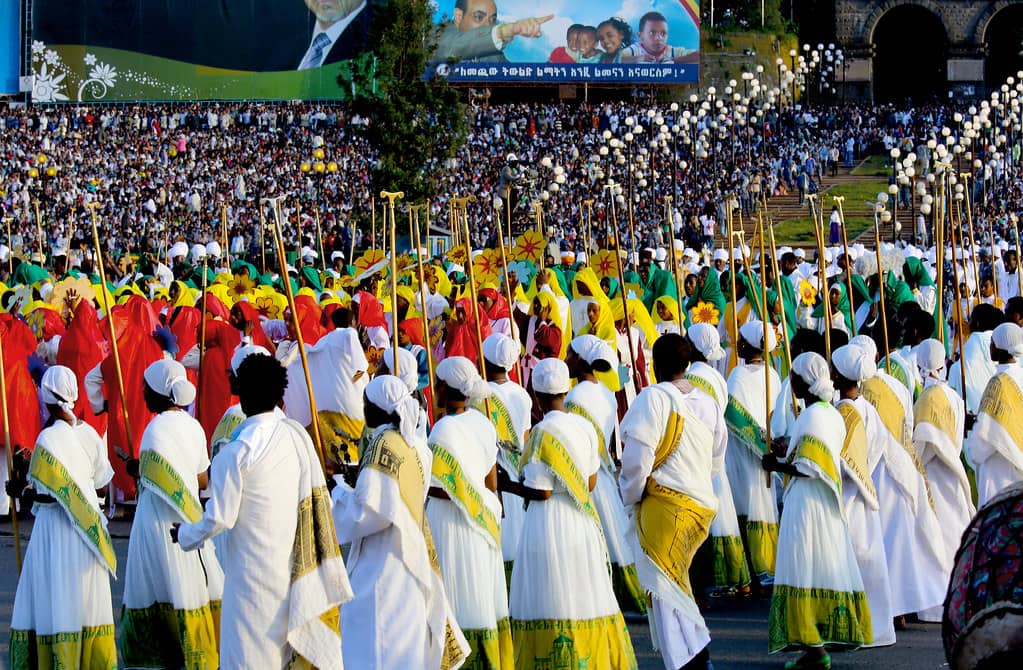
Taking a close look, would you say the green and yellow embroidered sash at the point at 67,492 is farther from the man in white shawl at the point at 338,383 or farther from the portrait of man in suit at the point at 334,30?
the portrait of man in suit at the point at 334,30

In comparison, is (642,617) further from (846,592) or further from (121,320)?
(121,320)

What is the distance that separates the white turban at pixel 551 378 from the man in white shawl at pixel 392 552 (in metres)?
0.86

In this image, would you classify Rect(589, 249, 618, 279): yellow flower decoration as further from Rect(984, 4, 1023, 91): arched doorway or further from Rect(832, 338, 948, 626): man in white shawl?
Rect(984, 4, 1023, 91): arched doorway

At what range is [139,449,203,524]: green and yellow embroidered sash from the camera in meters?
6.82

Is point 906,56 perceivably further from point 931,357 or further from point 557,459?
point 557,459

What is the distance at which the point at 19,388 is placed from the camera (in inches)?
445

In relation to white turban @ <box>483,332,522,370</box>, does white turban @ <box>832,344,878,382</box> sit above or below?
below

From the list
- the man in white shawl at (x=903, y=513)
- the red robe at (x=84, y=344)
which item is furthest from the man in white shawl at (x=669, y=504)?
the red robe at (x=84, y=344)

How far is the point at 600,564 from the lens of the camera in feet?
22.4

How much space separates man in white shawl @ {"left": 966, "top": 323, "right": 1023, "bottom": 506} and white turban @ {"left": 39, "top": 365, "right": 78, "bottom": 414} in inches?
166

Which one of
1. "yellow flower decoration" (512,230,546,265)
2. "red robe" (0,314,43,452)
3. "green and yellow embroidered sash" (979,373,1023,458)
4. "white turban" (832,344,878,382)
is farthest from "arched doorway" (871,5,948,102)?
"white turban" (832,344,878,382)

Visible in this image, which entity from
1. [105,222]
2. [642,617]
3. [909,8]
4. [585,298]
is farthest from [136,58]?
[642,617]

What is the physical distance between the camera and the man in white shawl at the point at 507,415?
770 centimetres

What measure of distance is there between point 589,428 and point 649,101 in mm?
42281
